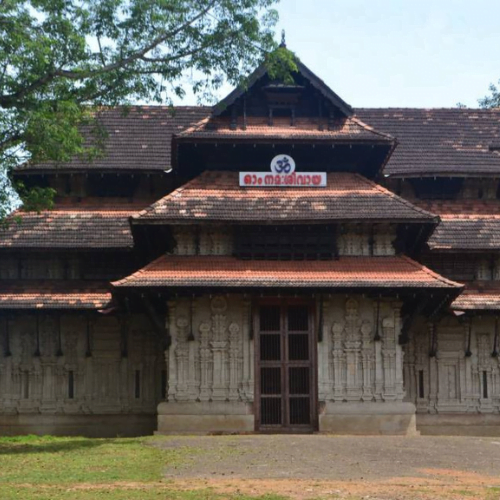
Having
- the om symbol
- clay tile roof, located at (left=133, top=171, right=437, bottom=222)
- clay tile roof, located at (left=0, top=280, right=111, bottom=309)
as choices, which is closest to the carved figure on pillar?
clay tile roof, located at (left=133, top=171, right=437, bottom=222)

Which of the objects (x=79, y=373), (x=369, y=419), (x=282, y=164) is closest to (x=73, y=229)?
(x=79, y=373)

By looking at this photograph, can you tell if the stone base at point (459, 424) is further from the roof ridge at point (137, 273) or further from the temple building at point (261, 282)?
the roof ridge at point (137, 273)

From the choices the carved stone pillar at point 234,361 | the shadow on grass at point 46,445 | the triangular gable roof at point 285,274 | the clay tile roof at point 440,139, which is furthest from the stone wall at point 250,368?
the clay tile roof at point 440,139

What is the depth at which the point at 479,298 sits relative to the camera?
26.1 m

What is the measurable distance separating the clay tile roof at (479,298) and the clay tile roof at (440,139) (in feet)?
13.5

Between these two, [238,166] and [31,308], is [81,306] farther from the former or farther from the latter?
[238,166]

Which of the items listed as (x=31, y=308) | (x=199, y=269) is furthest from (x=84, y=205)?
(x=199, y=269)

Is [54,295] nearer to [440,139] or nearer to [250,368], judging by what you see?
[250,368]

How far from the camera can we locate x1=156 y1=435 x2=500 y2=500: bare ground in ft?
44.1

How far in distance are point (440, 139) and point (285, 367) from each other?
11223mm

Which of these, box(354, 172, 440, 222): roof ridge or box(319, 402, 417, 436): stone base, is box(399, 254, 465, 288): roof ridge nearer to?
box(354, 172, 440, 222): roof ridge

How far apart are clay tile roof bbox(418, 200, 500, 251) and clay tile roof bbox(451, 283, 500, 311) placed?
3.87 ft

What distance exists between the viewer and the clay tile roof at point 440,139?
29.2m

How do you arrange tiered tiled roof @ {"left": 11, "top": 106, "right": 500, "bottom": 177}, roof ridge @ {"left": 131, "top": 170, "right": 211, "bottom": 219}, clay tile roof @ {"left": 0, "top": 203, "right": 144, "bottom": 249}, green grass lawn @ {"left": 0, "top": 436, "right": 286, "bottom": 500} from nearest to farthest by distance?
green grass lawn @ {"left": 0, "top": 436, "right": 286, "bottom": 500}
roof ridge @ {"left": 131, "top": 170, "right": 211, "bottom": 219}
clay tile roof @ {"left": 0, "top": 203, "right": 144, "bottom": 249}
tiered tiled roof @ {"left": 11, "top": 106, "right": 500, "bottom": 177}
